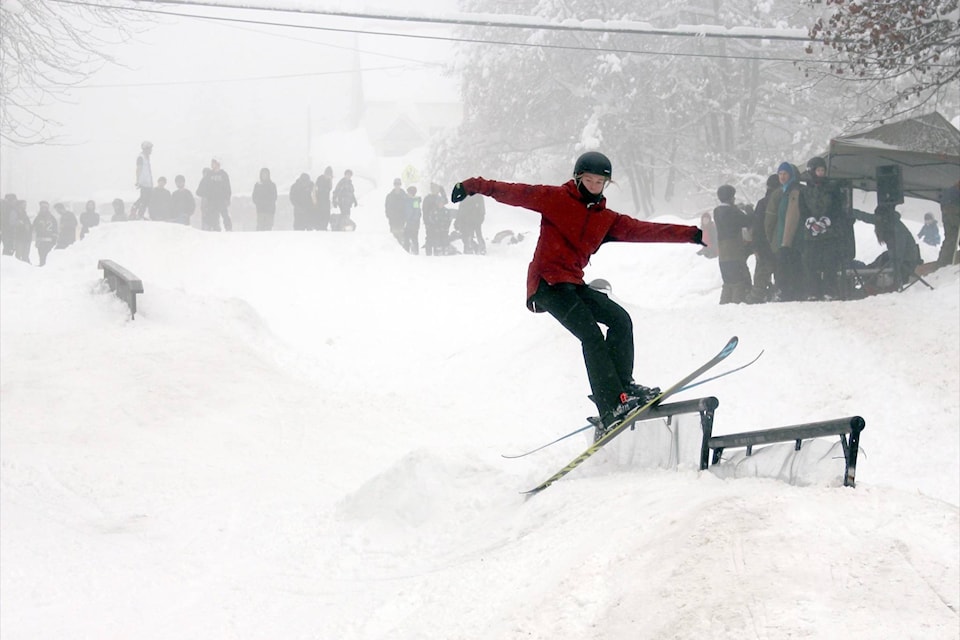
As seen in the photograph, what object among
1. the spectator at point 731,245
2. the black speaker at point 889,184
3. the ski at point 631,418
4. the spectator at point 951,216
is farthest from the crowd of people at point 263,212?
the ski at point 631,418

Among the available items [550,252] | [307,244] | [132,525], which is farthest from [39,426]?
[307,244]

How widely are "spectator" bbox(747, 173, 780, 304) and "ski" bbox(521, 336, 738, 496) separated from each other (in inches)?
297

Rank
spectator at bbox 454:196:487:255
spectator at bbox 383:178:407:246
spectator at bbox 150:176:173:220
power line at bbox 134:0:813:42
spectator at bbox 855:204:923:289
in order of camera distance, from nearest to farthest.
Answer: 1. spectator at bbox 855:204:923:289
2. power line at bbox 134:0:813:42
3. spectator at bbox 150:176:173:220
4. spectator at bbox 383:178:407:246
5. spectator at bbox 454:196:487:255

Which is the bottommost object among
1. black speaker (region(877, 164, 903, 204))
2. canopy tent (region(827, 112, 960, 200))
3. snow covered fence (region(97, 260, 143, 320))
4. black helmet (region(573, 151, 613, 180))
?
snow covered fence (region(97, 260, 143, 320))

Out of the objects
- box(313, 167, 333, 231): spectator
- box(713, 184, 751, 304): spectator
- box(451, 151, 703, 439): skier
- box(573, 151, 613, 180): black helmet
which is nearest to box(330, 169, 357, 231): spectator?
box(313, 167, 333, 231): spectator

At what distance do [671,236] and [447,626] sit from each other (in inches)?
112

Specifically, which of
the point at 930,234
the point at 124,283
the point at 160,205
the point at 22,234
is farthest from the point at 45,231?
the point at 930,234

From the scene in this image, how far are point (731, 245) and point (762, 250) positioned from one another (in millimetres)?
447

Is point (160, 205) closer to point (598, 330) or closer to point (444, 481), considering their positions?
point (444, 481)

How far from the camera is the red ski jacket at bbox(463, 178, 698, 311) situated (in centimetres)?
663

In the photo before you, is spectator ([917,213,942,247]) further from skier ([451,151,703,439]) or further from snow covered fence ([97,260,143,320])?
skier ([451,151,703,439])

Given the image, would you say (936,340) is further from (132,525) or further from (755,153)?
(755,153)

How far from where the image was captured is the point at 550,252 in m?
6.71

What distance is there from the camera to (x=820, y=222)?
13.6 meters
